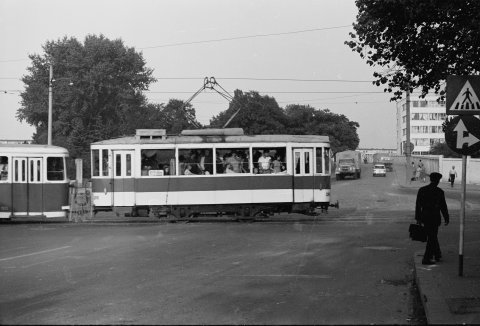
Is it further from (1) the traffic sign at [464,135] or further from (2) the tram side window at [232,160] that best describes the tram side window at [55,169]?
(1) the traffic sign at [464,135]

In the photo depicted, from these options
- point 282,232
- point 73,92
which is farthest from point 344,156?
point 282,232

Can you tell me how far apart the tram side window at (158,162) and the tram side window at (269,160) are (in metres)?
2.97

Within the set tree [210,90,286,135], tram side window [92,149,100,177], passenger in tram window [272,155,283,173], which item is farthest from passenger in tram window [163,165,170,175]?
tree [210,90,286,135]

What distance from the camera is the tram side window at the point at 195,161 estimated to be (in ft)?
70.0

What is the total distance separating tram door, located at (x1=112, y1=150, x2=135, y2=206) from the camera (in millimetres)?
21016

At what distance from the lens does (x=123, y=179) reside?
69.2 feet

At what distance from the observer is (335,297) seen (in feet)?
26.3

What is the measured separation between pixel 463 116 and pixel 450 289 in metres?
2.66

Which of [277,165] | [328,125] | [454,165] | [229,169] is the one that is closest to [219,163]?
[229,169]

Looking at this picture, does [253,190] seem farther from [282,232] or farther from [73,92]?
[73,92]

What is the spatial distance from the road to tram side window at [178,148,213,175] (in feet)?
11.8

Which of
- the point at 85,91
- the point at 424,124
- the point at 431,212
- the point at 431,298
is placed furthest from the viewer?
the point at 424,124

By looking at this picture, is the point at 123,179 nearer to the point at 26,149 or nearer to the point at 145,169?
the point at 145,169

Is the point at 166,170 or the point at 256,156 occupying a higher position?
the point at 256,156
